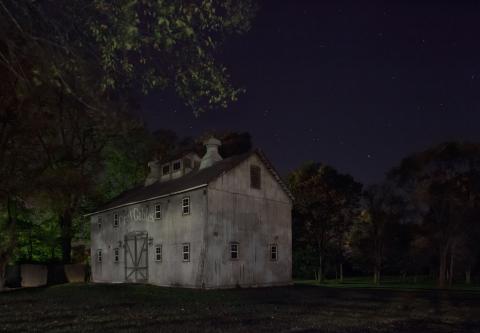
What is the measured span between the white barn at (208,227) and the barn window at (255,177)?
2.6 inches

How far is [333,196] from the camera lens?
47.7m

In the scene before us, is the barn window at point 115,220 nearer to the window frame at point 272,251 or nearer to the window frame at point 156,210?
the window frame at point 156,210

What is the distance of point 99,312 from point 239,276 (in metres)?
14.3

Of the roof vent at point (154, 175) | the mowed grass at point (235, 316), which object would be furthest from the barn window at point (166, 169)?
the mowed grass at point (235, 316)

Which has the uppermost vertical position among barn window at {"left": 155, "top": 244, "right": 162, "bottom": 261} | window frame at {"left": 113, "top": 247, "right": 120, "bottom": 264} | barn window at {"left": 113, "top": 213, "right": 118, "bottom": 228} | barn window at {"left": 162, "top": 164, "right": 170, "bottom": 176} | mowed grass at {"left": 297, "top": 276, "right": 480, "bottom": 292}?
barn window at {"left": 162, "top": 164, "right": 170, "bottom": 176}

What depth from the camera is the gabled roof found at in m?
28.8

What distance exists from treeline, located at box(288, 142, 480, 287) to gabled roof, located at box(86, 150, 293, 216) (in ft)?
48.2

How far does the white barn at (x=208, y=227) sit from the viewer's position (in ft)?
90.8

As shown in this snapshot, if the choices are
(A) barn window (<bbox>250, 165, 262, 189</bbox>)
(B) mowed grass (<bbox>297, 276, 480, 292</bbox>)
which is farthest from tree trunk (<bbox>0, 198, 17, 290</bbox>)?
(B) mowed grass (<bbox>297, 276, 480, 292</bbox>)

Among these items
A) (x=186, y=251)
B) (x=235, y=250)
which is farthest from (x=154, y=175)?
(x=235, y=250)

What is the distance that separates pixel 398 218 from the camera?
46.3 m

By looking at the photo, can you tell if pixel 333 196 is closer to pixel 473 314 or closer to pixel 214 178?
pixel 214 178

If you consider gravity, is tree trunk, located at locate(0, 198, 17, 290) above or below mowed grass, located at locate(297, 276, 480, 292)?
above

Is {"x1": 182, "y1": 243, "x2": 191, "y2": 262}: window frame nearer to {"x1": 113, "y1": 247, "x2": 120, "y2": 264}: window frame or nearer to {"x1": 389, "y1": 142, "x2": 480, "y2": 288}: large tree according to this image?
{"x1": 113, "y1": 247, "x2": 120, "y2": 264}: window frame
